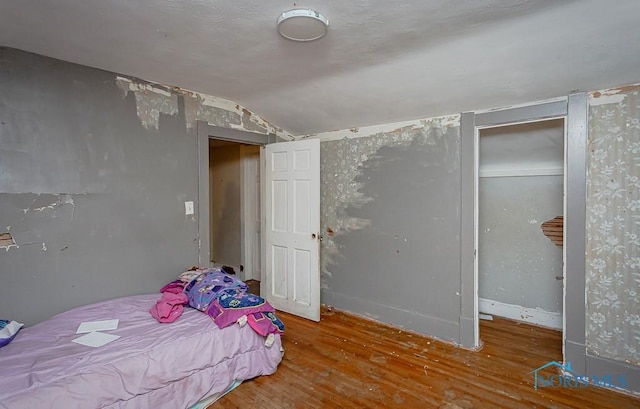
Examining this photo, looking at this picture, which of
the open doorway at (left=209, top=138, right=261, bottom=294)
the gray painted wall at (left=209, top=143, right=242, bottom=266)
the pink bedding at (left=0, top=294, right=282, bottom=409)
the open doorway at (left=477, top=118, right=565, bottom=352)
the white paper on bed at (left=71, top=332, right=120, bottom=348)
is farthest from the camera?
the gray painted wall at (left=209, top=143, right=242, bottom=266)

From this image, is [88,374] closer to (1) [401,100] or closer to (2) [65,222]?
(2) [65,222]

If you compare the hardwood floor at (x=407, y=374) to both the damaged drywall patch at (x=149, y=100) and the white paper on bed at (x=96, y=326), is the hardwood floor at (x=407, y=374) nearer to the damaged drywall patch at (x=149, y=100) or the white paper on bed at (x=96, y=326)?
the white paper on bed at (x=96, y=326)

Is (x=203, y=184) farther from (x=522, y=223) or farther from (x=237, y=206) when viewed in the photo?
(x=522, y=223)

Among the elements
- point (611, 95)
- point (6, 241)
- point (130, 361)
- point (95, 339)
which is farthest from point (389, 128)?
point (6, 241)

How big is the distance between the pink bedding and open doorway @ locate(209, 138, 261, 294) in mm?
2092

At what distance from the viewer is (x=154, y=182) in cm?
277

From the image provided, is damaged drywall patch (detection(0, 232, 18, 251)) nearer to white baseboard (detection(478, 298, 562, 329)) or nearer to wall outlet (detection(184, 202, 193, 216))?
wall outlet (detection(184, 202, 193, 216))

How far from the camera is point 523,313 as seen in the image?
3443mm

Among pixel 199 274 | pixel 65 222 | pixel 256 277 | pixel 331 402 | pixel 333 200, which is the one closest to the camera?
pixel 331 402

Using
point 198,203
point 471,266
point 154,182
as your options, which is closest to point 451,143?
point 471,266

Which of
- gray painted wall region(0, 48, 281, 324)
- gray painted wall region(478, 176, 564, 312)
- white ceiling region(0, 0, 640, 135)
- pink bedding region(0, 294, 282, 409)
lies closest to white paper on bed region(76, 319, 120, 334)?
pink bedding region(0, 294, 282, 409)

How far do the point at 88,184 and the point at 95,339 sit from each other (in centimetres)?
117

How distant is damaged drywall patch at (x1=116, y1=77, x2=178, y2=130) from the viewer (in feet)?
8.54

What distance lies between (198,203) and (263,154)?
3.50 ft
